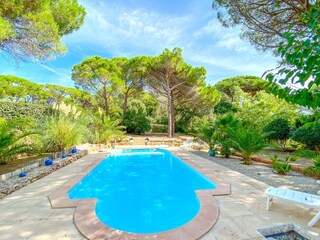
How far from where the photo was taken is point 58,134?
24.2ft

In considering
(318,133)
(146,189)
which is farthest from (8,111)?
(318,133)

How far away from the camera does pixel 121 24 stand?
10.6 metres

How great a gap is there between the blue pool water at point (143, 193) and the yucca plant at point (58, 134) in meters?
1.82

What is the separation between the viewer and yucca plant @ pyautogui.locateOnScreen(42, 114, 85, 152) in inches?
287

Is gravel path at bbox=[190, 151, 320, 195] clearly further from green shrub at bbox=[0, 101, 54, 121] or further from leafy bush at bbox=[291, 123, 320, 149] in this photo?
green shrub at bbox=[0, 101, 54, 121]

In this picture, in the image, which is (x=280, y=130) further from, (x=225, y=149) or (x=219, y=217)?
(x=219, y=217)

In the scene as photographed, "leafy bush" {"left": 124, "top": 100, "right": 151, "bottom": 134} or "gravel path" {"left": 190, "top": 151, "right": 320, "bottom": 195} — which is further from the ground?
"leafy bush" {"left": 124, "top": 100, "right": 151, "bottom": 134}

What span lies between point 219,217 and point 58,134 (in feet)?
22.1

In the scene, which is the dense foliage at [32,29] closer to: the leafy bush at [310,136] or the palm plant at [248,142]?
the palm plant at [248,142]

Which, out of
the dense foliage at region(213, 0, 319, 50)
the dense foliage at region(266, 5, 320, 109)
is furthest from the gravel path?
the dense foliage at region(213, 0, 319, 50)

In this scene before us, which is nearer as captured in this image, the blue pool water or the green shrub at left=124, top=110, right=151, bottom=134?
the blue pool water

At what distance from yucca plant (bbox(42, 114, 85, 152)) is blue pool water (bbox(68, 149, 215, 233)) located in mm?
1816

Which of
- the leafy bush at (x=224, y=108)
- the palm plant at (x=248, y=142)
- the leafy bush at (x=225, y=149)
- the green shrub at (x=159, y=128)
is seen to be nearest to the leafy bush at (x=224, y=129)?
the leafy bush at (x=225, y=149)

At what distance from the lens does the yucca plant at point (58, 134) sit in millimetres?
7289
